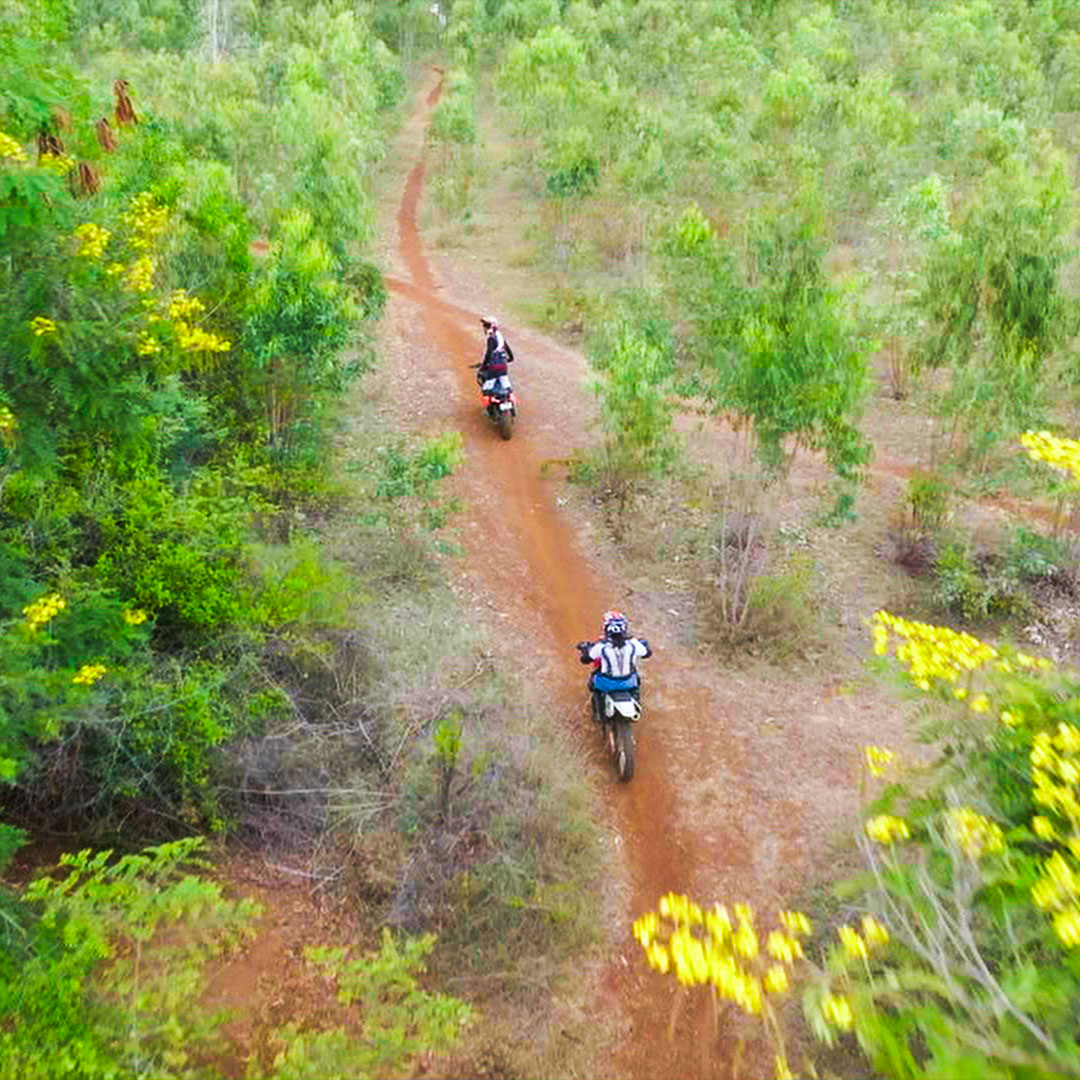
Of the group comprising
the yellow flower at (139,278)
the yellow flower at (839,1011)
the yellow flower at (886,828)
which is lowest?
the yellow flower at (886,828)

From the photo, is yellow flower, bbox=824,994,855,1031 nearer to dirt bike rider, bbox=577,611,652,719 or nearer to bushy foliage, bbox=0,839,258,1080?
bushy foliage, bbox=0,839,258,1080

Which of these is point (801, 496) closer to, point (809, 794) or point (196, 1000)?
point (809, 794)

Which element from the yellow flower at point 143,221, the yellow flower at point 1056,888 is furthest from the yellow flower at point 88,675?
the yellow flower at point 1056,888

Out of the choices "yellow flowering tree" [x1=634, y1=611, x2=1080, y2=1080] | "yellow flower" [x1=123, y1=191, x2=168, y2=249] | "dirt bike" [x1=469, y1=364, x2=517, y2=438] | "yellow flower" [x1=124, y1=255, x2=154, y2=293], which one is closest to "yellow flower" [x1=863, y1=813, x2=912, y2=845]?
"yellow flowering tree" [x1=634, y1=611, x2=1080, y2=1080]

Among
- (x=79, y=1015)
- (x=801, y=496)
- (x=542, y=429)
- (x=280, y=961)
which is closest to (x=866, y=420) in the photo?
(x=801, y=496)

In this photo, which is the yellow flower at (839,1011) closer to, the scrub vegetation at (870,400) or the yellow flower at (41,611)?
the scrub vegetation at (870,400)

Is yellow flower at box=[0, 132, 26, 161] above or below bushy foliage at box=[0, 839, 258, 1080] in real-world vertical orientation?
above

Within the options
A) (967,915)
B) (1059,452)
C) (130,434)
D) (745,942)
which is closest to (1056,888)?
(967,915)
